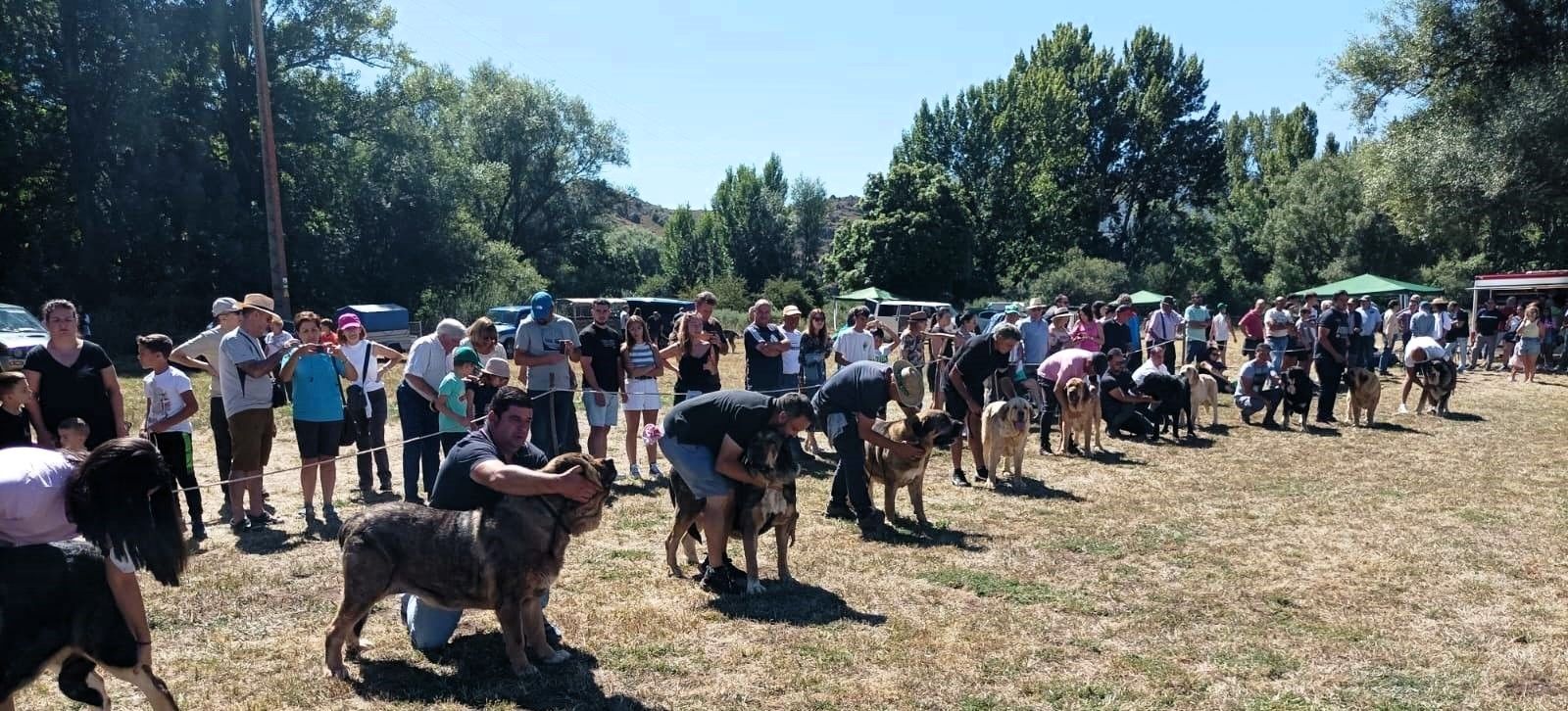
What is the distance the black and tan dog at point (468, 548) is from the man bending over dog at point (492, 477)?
97 millimetres

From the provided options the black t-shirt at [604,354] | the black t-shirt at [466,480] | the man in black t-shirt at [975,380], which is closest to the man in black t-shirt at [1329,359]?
the man in black t-shirt at [975,380]

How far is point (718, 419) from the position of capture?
19.4 feet

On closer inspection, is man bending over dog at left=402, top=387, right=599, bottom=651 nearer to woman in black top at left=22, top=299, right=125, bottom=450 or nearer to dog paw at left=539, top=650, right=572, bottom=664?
dog paw at left=539, top=650, right=572, bottom=664

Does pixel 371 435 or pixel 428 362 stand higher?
pixel 428 362

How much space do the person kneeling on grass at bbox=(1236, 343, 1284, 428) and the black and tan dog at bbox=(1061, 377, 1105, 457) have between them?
3832mm

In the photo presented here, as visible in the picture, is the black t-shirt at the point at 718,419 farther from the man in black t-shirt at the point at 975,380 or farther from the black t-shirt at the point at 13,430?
the man in black t-shirt at the point at 975,380

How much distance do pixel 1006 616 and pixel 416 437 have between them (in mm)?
5179

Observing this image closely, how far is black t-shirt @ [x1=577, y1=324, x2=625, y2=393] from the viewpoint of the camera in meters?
9.45

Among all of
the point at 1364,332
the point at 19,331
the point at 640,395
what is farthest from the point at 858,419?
the point at 19,331

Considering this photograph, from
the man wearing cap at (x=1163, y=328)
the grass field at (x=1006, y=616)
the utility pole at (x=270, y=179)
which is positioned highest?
the utility pole at (x=270, y=179)

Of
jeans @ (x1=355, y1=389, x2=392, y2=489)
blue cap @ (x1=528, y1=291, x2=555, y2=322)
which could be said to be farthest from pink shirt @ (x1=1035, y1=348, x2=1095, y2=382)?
jeans @ (x1=355, y1=389, x2=392, y2=489)

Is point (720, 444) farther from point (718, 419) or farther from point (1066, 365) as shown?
point (1066, 365)

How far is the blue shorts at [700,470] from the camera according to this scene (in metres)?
5.94

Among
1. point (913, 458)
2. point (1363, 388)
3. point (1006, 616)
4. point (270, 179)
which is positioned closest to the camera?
point (1006, 616)
